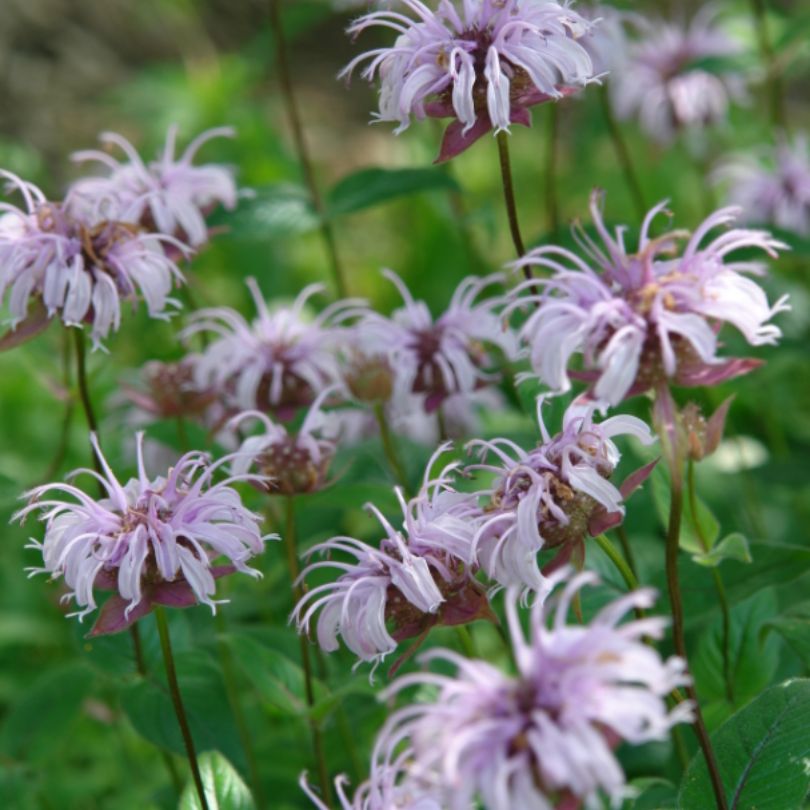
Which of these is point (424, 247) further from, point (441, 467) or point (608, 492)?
point (608, 492)

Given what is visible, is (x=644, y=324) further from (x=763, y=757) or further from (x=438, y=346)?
(x=438, y=346)

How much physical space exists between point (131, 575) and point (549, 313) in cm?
46

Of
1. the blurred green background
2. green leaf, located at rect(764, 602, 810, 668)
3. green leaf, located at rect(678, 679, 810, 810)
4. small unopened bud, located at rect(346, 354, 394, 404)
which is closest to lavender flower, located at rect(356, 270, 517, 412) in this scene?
small unopened bud, located at rect(346, 354, 394, 404)

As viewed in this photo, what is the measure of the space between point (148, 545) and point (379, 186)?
0.97 metres

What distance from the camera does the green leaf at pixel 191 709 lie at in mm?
1535

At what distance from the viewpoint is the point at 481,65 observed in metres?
1.38

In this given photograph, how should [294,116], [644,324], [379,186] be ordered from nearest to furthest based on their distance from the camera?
[644,324] < [379,186] < [294,116]

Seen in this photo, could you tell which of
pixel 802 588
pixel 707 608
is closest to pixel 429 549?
pixel 707 608

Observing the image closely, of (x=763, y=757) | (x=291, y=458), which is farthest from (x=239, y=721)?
(x=763, y=757)

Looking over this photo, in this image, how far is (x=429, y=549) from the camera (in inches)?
47.1

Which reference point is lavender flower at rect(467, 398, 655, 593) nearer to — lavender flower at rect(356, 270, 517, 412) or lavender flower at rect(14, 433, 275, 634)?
lavender flower at rect(14, 433, 275, 634)

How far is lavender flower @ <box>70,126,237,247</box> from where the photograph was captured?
172cm

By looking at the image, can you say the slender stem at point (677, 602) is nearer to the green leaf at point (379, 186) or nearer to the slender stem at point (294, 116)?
the green leaf at point (379, 186)

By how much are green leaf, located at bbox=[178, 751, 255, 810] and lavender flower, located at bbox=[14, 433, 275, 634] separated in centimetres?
21
